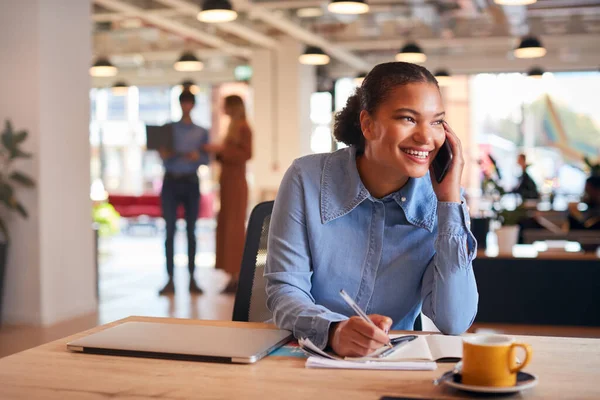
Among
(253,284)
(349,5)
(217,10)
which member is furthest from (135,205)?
(253,284)

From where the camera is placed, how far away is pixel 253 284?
6.56 ft

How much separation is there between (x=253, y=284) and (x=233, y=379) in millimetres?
770

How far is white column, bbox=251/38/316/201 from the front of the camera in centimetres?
1157

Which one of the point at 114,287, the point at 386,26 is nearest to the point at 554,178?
the point at 386,26

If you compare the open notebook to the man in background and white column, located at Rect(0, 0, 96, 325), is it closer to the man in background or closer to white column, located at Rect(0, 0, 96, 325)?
white column, located at Rect(0, 0, 96, 325)

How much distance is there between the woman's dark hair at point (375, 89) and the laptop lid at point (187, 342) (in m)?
0.56

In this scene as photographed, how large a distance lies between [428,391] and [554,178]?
45.1ft

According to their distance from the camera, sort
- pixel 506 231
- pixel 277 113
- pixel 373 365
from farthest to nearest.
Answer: pixel 277 113 → pixel 506 231 → pixel 373 365

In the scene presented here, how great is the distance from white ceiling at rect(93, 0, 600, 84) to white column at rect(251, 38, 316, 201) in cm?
27

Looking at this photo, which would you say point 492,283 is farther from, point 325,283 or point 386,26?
point 386,26

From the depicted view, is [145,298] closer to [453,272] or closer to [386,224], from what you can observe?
[386,224]

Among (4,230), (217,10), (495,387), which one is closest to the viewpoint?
(495,387)

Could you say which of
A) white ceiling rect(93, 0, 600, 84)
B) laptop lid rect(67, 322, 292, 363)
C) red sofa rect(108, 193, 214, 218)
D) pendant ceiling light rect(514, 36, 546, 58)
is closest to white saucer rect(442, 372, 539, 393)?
laptop lid rect(67, 322, 292, 363)

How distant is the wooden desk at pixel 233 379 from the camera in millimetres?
1156
